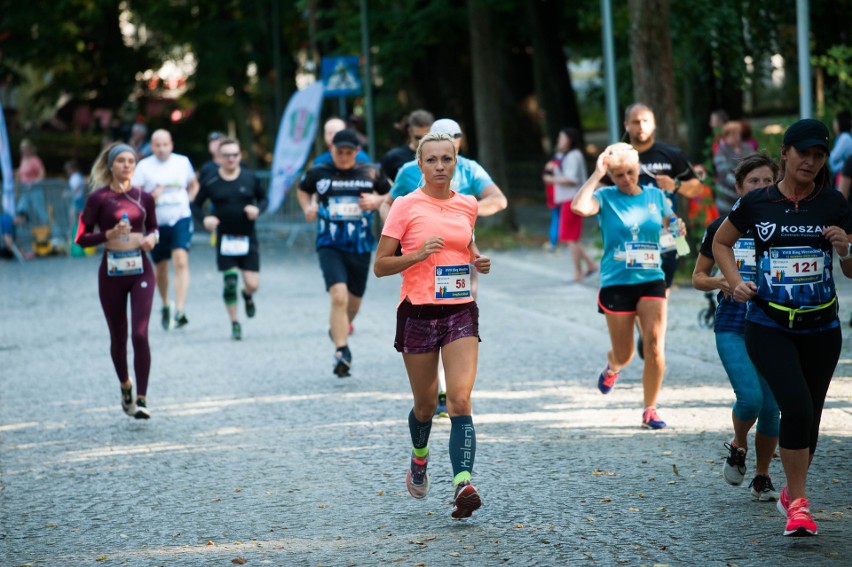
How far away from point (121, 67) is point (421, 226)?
36278 millimetres

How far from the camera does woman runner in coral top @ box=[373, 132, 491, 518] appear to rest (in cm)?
669

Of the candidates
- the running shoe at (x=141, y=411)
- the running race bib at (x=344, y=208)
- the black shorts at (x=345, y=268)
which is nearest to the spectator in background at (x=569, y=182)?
the black shorts at (x=345, y=268)

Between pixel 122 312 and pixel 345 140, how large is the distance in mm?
2300

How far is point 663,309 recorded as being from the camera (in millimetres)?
8633

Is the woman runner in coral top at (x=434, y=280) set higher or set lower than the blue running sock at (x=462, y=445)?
higher

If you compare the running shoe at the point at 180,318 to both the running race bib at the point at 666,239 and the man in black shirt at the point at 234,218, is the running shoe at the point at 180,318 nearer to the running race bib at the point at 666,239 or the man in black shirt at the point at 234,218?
the man in black shirt at the point at 234,218

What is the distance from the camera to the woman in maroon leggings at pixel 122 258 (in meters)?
9.70

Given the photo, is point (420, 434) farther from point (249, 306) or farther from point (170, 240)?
point (170, 240)

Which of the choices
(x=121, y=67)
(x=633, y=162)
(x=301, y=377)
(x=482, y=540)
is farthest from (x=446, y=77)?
(x=482, y=540)

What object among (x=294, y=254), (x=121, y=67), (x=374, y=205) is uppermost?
(x=121, y=67)

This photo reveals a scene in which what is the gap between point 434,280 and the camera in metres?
6.73

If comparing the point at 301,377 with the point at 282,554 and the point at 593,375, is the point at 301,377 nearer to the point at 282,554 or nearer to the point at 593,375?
the point at 593,375

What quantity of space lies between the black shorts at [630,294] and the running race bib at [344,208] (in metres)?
3.04

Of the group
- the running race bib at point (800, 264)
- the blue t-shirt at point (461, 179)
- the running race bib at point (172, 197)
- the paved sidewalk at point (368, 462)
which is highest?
the blue t-shirt at point (461, 179)
